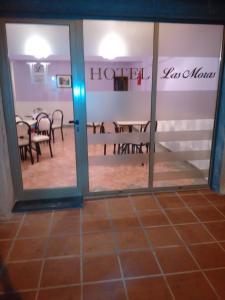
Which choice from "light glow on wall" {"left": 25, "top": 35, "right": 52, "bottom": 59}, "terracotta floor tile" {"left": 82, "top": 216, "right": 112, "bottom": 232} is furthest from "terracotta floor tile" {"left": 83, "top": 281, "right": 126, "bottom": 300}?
"light glow on wall" {"left": 25, "top": 35, "right": 52, "bottom": 59}

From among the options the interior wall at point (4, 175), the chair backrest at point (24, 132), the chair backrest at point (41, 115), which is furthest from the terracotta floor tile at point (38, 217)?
the chair backrest at point (41, 115)

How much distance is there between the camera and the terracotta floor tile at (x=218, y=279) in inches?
65.1

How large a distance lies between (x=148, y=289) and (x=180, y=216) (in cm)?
110

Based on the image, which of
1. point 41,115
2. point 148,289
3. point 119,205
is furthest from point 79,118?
point 41,115

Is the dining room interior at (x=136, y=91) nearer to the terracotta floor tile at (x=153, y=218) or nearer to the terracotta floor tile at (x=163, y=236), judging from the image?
the terracotta floor tile at (x=153, y=218)


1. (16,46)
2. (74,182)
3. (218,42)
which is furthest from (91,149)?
(218,42)

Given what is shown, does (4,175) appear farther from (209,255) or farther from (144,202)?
(209,255)

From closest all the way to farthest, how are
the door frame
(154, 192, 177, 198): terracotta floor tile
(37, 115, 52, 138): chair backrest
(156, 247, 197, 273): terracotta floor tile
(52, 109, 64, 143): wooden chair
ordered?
(156, 247, 197, 273): terracotta floor tile, the door frame, (154, 192, 177, 198): terracotta floor tile, (37, 115, 52, 138): chair backrest, (52, 109, 64, 143): wooden chair

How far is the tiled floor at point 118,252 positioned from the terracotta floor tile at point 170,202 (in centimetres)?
1

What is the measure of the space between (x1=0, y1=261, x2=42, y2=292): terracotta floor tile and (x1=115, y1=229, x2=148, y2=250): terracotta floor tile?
738mm

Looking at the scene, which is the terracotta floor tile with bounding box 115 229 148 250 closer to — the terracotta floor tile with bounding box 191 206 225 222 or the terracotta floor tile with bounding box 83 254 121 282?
the terracotta floor tile with bounding box 83 254 121 282

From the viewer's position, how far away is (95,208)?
2809 millimetres

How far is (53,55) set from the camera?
280 centimetres

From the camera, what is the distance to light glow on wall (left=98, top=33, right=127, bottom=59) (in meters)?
2.65
